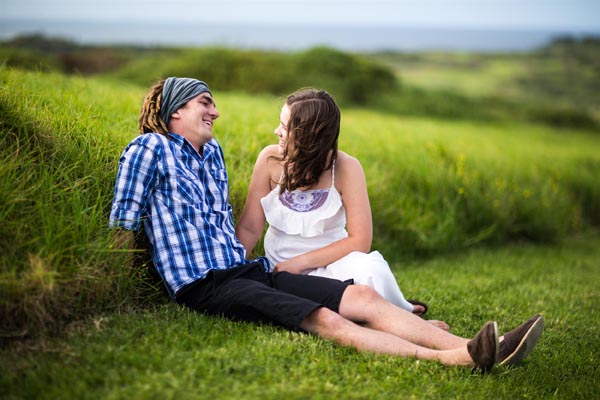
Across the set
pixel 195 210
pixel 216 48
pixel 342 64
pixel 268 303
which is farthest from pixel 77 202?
pixel 342 64

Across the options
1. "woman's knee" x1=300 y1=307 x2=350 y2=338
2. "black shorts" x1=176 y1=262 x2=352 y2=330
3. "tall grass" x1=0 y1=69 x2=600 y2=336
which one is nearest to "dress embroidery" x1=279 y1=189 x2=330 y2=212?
"black shorts" x1=176 y1=262 x2=352 y2=330

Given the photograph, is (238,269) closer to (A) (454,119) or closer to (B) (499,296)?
(B) (499,296)

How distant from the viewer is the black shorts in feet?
10.4

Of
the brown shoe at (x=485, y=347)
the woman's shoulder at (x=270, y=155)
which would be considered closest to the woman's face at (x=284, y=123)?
the woman's shoulder at (x=270, y=155)

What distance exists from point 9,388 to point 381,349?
169 cm

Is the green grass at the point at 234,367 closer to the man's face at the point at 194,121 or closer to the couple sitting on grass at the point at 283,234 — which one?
the couple sitting on grass at the point at 283,234

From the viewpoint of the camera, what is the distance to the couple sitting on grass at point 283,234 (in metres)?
3.16

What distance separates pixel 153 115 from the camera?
3.58 meters

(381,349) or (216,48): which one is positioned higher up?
(216,48)

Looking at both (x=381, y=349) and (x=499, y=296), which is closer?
(x=381, y=349)

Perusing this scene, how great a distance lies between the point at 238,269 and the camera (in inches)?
134

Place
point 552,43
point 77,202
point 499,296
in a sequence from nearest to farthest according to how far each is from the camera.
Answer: point 77,202, point 499,296, point 552,43

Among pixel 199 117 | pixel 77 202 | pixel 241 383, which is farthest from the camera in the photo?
pixel 199 117

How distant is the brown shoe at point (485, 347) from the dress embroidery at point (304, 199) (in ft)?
4.06
